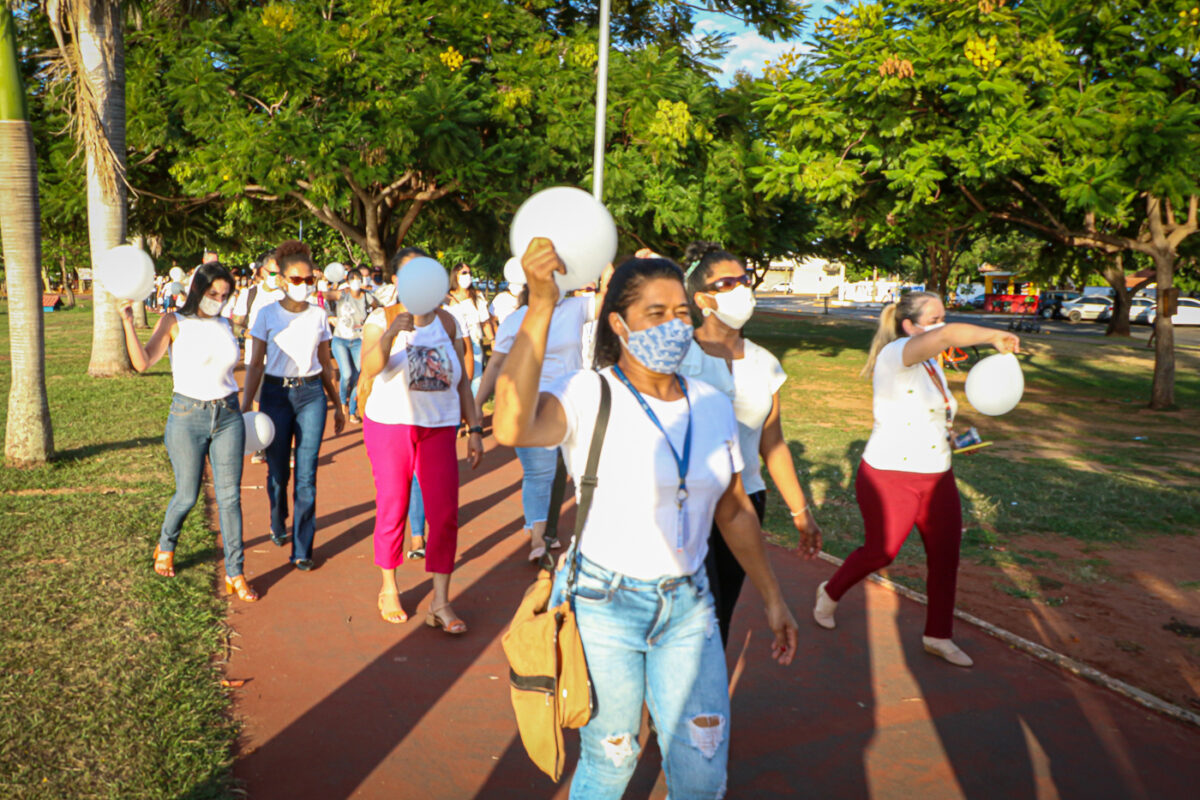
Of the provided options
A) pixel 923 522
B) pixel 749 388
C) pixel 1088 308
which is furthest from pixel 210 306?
pixel 1088 308

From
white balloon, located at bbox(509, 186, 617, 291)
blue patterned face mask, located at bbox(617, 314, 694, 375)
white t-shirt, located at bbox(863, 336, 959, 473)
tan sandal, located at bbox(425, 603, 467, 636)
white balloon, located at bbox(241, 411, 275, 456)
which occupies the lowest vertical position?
tan sandal, located at bbox(425, 603, 467, 636)

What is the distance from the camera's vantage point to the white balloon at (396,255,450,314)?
409cm

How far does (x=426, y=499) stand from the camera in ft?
15.5

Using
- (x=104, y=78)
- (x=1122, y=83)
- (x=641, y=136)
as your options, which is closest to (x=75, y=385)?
(x=104, y=78)

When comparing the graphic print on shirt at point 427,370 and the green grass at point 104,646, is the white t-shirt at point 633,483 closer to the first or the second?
the green grass at point 104,646

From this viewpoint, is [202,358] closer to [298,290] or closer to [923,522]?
[298,290]

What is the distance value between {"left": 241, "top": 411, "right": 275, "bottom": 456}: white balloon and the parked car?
47448 mm

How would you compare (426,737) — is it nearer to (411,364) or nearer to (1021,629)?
(411,364)

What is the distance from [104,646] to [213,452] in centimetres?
115

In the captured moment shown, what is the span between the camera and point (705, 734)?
2320 millimetres

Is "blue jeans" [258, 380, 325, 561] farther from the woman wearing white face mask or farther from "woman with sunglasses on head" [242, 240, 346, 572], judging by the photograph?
the woman wearing white face mask

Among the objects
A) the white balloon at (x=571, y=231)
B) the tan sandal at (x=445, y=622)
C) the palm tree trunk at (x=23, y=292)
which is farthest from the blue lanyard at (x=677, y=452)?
the palm tree trunk at (x=23, y=292)

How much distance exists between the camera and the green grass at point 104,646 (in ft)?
10.7

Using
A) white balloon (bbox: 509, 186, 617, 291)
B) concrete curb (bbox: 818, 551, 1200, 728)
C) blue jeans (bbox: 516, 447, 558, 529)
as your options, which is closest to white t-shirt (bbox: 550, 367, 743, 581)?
white balloon (bbox: 509, 186, 617, 291)
